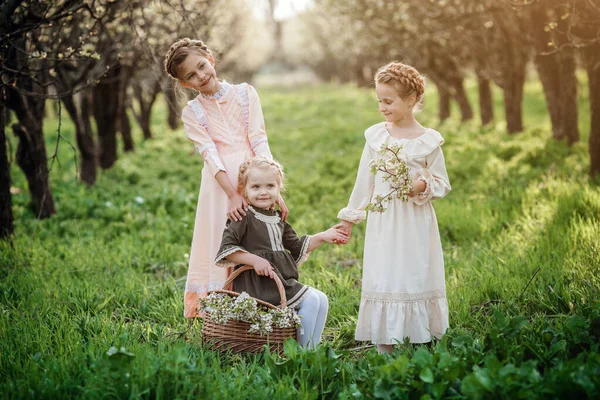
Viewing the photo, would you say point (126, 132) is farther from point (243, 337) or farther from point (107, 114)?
point (243, 337)

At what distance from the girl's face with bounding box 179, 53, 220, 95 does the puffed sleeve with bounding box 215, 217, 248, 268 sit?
100 centimetres

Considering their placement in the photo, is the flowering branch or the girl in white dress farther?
the girl in white dress

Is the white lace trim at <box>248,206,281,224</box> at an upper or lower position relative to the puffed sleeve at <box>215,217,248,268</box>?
upper

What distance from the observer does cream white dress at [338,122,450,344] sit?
3.61 meters

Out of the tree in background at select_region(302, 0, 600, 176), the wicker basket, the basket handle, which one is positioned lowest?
the wicker basket

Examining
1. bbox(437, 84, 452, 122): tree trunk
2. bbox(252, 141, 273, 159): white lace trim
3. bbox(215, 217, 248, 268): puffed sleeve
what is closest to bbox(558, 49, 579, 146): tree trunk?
bbox(252, 141, 273, 159): white lace trim

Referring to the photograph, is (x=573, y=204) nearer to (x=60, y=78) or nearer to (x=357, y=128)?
(x=60, y=78)

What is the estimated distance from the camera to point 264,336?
3.50 metres

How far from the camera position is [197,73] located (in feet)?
13.0

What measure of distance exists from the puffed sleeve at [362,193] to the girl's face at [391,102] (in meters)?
0.28

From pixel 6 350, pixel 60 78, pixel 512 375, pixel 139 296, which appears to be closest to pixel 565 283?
pixel 512 375

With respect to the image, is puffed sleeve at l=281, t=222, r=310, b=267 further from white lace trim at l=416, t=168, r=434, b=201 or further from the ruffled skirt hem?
white lace trim at l=416, t=168, r=434, b=201

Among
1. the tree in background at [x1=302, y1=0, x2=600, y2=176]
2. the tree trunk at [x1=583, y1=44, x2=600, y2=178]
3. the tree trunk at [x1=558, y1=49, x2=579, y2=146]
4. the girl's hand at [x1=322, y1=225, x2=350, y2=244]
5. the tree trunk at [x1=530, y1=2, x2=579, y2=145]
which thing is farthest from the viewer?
the tree trunk at [x1=558, y1=49, x2=579, y2=146]

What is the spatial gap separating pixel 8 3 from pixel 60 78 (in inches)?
189
